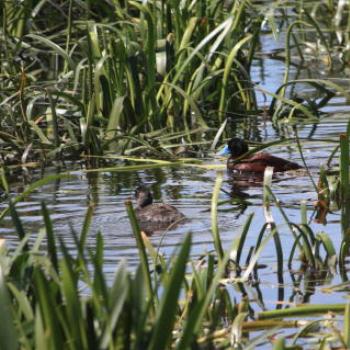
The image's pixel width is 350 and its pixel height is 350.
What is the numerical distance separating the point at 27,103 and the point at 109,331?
23.8 ft

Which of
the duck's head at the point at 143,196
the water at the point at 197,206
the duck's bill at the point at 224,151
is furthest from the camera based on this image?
the duck's bill at the point at 224,151

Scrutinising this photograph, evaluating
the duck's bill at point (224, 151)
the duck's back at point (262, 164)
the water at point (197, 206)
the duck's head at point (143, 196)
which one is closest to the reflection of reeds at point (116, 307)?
the water at point (197, 206)

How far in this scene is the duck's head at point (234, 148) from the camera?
10.1 meters

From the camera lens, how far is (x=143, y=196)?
28.4 feet

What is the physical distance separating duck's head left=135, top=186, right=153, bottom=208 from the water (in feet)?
0.41

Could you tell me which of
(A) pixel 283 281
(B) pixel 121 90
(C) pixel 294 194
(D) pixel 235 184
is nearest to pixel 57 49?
(B) pixel 121 90

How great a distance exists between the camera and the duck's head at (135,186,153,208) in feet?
28.0

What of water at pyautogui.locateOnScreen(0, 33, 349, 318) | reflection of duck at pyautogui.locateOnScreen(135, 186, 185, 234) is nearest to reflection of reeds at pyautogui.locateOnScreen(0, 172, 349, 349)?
water at pyautogui.locateOnScreen(0, 33, 349, 318)

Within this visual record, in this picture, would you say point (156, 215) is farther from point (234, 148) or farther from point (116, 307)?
point (116, 307)

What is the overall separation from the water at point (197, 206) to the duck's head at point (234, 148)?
0.31ft

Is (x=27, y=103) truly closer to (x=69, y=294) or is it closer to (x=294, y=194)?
(x=294, y=194)

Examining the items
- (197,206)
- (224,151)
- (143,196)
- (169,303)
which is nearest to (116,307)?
(169,303)

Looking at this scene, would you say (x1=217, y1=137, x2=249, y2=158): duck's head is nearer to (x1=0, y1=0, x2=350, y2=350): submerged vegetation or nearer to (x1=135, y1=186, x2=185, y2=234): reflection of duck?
(x1=0, y1=0, x2=350, y2=350): submerged vegetation

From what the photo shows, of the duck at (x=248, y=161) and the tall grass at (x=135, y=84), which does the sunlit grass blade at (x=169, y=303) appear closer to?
the duck at (x=248, y=161)
